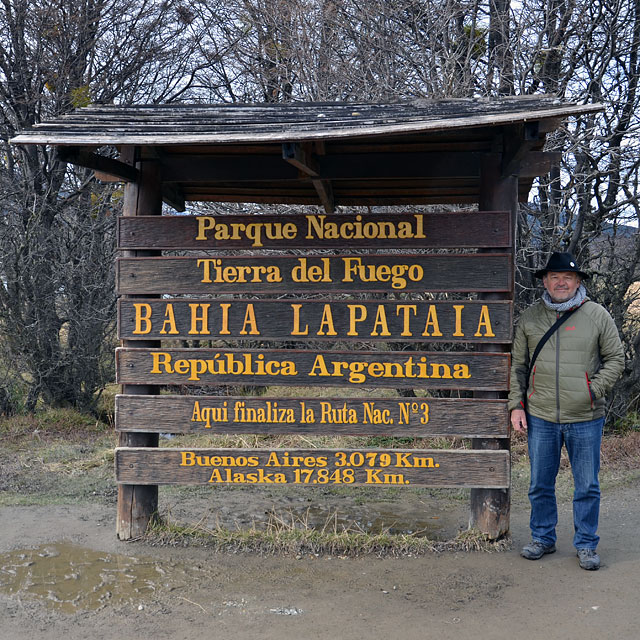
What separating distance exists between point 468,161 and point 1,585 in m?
4.13

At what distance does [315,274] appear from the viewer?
5.02 m

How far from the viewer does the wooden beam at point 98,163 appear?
467 centimetres

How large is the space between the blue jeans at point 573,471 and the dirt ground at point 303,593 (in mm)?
209

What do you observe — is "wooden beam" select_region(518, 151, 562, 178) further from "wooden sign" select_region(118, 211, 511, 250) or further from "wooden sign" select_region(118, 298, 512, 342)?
"wooden sign" select_region(118, 298, 512, 342)

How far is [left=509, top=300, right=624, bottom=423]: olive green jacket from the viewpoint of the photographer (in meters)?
4.57

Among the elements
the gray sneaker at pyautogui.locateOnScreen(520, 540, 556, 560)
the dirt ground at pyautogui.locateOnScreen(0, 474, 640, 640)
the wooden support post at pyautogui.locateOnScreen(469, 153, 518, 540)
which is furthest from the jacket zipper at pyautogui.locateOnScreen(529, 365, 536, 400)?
the dirt ground at pyautogui.locateOnScreen(0, 474, 640, 640)

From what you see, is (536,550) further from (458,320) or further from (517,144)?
(517,144)

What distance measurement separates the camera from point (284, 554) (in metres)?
4.88

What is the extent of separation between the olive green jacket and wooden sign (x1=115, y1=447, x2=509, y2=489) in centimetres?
52

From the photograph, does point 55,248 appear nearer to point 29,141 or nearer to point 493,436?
point 29,141

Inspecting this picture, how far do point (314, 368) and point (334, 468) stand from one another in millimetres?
707

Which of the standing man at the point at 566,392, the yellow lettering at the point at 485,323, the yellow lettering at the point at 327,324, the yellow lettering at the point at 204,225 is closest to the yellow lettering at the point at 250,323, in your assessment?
the yellow lettering at the point at 327,324

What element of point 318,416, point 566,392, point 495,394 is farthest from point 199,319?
point 566,392

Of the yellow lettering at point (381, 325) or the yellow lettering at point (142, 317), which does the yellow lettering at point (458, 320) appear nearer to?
the yellow lettering at point (381, 325)
